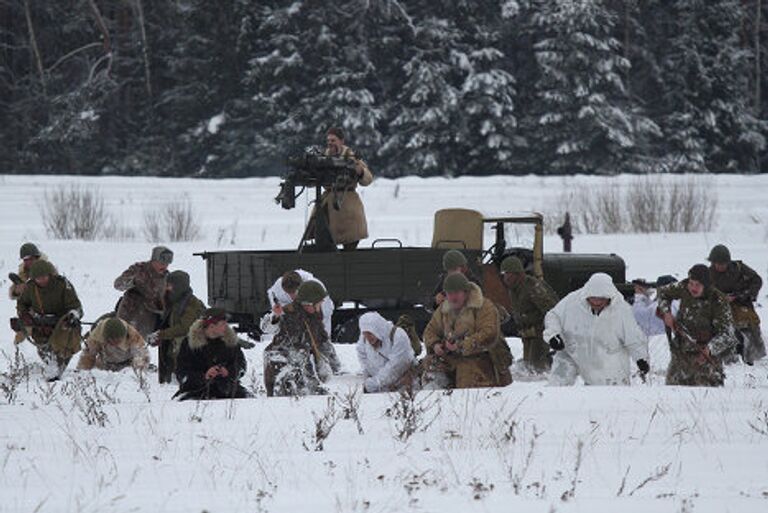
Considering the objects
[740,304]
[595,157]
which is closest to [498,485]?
[740,304]

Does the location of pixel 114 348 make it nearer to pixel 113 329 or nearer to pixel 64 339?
pixel 113 329

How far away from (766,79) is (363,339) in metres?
34.3

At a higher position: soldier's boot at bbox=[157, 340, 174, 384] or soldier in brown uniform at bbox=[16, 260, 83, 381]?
soldier in brown uniform at bbox=[16, 260, 83, 381]

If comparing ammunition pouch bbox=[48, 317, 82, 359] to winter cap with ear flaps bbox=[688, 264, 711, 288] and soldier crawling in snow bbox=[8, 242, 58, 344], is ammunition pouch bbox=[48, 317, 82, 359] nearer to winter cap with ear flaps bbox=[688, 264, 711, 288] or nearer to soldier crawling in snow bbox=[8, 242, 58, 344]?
soldier crawling in snow bbox=[8, 242, 58, 344]

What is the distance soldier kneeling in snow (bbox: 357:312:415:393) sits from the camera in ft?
36.1

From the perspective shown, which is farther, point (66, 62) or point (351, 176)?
point (66, 62)

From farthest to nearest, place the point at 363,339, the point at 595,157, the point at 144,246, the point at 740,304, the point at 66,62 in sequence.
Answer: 1. the point at 66,62
2. the point at 595,157
3. the point at 144,246
4. the point at 740,304
5. the point at 363,339

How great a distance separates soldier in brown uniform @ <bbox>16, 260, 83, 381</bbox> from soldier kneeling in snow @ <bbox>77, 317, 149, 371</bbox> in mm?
154

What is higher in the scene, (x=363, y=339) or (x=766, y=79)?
(x=766, y=79)

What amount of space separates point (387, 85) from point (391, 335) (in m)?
28.6

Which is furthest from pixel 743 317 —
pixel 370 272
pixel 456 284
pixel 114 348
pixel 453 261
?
pixel 114 348

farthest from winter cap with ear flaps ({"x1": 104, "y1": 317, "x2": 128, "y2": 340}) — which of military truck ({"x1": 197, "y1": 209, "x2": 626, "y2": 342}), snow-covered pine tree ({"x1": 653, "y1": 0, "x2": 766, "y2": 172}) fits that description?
snow-covered pine tree ({"x1": 653, "y1": 0, "x2": 766, "y2": 172})

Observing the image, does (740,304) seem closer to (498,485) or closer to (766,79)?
(498,485)

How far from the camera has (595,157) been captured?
38.0m
